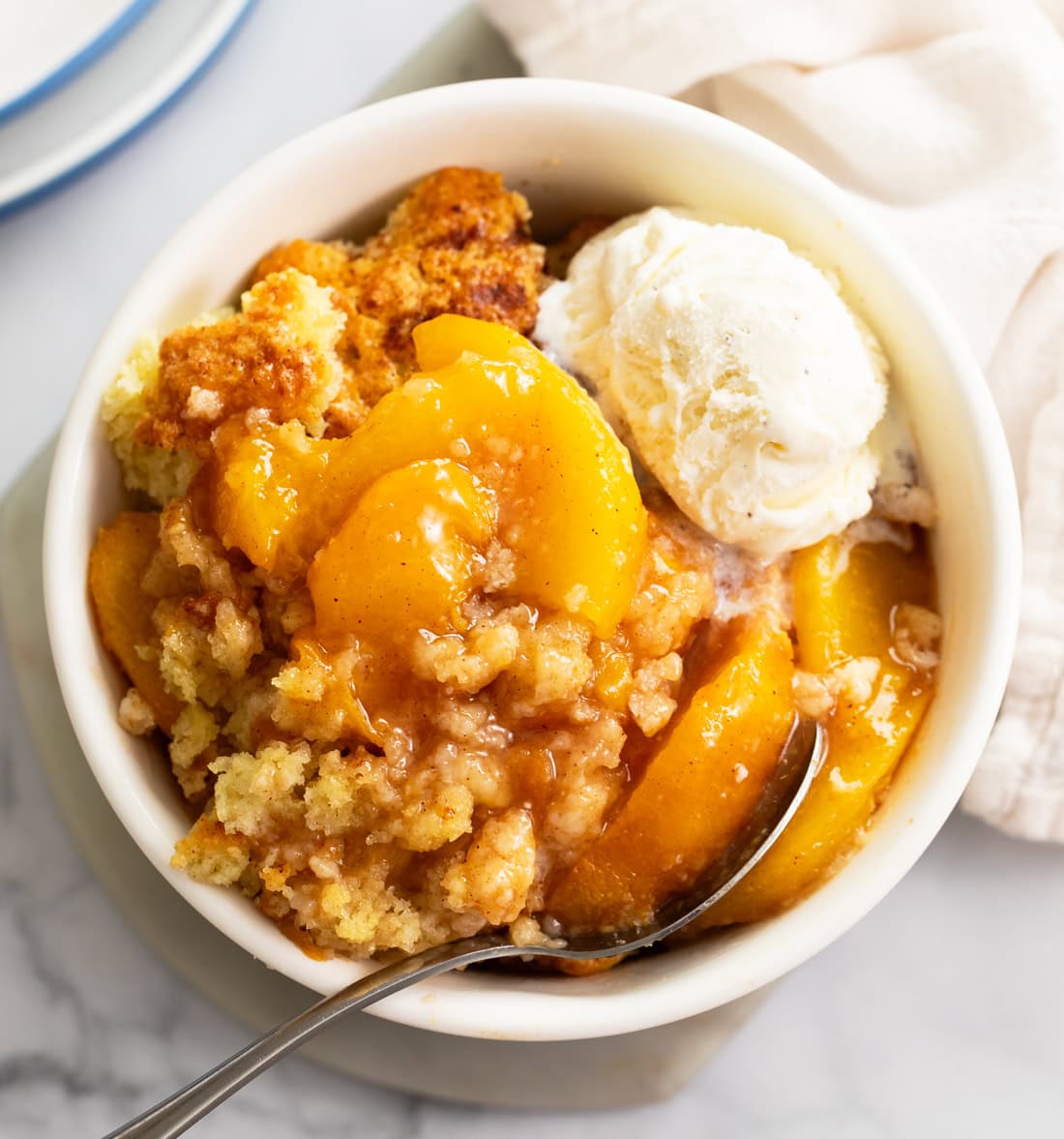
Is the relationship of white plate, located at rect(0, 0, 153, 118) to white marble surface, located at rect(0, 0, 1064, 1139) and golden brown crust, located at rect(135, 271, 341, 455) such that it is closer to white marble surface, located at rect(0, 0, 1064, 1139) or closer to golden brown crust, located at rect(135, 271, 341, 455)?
white marble surface, located at rect(0, 0, 1064, 1139)

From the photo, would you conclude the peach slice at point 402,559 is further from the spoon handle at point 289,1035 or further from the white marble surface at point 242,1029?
the white marble surface at point 242,1029

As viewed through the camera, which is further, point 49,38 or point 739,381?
point 49,38

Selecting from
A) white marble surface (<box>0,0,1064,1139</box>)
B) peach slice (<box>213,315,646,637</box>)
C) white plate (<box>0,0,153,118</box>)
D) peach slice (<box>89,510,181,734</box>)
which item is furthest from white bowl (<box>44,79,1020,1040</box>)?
white plate (<box>0,0,153,118</box>)

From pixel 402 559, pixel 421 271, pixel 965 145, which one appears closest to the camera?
pixel 402 559

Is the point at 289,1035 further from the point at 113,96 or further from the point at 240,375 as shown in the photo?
the point at 113,96

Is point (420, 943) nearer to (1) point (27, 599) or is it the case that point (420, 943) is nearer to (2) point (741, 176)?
(1) point (27, 599)

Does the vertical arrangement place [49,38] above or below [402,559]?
above

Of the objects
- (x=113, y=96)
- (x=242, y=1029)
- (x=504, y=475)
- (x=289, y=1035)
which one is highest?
(x=113, y=96)

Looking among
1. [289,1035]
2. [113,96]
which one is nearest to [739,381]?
[289,1035]
